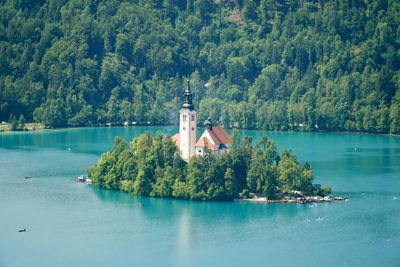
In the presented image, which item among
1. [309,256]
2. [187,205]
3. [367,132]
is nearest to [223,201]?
[187,205]

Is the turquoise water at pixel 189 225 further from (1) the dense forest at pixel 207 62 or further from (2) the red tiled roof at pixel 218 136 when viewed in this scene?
(1) the dense forest at pixel 207 62

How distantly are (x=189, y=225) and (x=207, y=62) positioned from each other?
257 ft

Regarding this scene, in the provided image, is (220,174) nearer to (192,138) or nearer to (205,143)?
(205,143)

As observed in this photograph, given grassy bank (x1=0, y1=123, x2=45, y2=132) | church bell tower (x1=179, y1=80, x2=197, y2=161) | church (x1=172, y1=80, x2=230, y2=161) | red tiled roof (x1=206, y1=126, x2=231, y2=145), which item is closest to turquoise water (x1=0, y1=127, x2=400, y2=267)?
church bell tower (x1=179, y1=80, x2=197, y2=161)

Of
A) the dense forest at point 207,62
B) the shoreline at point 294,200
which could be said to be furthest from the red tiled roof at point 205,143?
the dense forest at point 207,62

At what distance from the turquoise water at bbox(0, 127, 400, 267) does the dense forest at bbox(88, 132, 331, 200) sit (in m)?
0.99

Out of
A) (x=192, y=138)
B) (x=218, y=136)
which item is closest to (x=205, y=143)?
(x=192, y=138)

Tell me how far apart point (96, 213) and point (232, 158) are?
10.2 metres

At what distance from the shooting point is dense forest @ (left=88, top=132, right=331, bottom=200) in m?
90.1

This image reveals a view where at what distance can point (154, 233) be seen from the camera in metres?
81.6

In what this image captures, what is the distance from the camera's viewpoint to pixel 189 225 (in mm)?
84000

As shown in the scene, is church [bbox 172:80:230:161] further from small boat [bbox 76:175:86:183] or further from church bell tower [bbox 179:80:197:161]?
small boat [bbox 76:175:86:183]

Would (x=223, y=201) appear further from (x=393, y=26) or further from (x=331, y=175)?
(x=393, y=26)

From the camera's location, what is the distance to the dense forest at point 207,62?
145 metres
